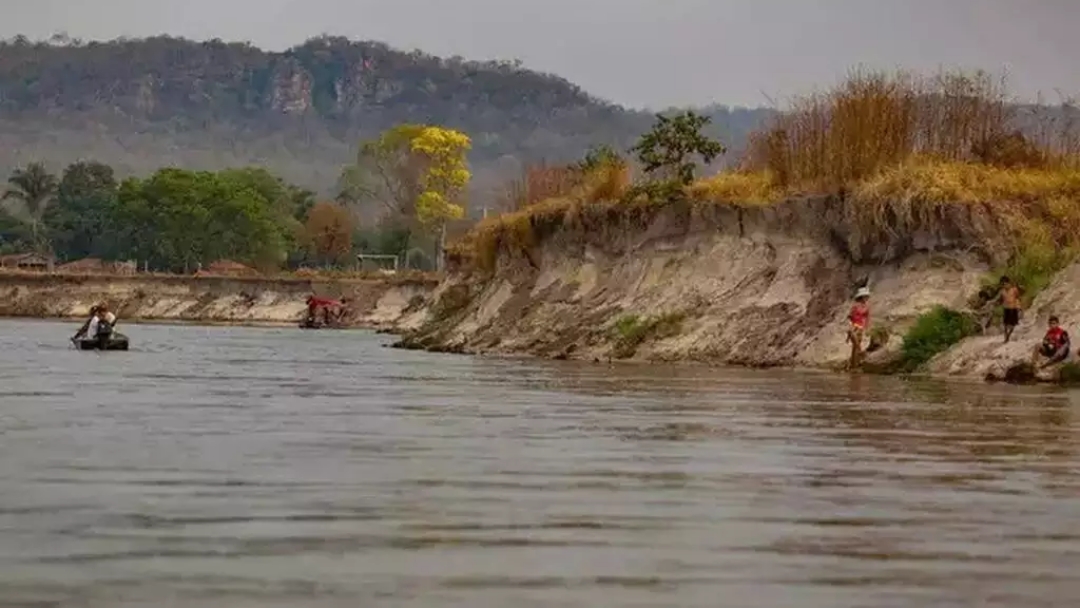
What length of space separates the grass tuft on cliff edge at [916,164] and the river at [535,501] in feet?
39.1

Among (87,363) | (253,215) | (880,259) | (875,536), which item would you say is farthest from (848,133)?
(253,215)

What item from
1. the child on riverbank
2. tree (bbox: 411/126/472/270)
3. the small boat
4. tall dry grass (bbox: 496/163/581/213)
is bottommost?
the small boat

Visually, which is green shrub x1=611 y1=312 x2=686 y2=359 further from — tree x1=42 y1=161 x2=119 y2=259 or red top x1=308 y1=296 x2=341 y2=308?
tree x1=42 y1=161 x2=119 y2=259

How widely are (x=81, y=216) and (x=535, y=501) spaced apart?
156204 millimetres

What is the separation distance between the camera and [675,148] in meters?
47.1

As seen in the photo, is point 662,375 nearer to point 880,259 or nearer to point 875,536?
point 880,259

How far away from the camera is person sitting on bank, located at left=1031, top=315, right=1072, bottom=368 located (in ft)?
101

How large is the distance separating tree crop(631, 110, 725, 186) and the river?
21157mm

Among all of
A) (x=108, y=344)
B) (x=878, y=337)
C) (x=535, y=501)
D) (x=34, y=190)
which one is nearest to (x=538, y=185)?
(x=108, y=344)

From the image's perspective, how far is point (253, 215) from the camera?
139 m

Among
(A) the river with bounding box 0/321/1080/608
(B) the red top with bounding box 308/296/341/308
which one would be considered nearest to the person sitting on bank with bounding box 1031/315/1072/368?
(A) the river with bounding box 0/321/1080/608

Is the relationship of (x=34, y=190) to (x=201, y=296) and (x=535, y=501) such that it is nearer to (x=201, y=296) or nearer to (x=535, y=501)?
(x=201, y=296)

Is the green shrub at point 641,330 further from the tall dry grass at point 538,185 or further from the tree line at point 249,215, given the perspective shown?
the tree line at point 249,215

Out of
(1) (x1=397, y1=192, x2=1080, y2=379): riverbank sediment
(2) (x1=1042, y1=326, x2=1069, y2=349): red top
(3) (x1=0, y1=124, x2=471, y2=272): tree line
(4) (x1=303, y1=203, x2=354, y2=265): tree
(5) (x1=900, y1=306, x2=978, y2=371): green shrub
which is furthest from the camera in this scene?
(4) (x1=303, y1=203, x2=354, y2=265): tree
